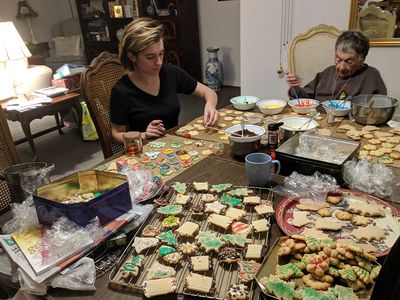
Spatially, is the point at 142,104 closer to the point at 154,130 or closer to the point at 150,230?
the point at 154,130

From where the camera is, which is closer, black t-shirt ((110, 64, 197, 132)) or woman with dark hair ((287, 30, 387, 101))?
black t-shirt ((110, 64, 197, 132))

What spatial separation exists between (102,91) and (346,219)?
5.23ft

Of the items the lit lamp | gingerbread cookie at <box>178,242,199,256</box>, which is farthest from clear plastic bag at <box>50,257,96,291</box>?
the lit lamp

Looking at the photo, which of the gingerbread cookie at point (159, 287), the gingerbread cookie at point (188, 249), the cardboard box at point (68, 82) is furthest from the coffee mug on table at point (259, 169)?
the cardboard box at point (68, 82)

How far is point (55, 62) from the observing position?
6.67 metres

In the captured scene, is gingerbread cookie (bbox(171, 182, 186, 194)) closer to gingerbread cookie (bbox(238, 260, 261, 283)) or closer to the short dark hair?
gingerbread cookie (bbox(238, 260, 261, 283))

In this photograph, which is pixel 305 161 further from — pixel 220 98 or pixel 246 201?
pixel 220 98

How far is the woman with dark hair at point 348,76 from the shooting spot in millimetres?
2006

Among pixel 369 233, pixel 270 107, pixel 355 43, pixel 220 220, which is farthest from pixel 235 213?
pixel 355 43

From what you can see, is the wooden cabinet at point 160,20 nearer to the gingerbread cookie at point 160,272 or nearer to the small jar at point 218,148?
the small jar at point 218,148

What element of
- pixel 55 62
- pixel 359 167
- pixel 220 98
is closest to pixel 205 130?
pixel 359 167

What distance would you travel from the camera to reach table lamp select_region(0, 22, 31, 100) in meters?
3.15

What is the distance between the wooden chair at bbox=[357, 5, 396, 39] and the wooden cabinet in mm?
3133

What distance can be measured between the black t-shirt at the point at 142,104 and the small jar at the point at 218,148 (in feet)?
1.89
